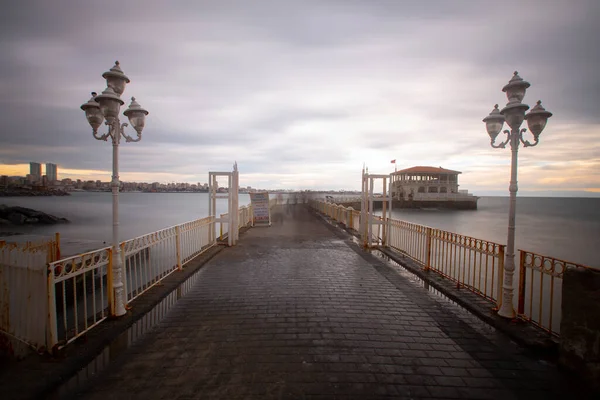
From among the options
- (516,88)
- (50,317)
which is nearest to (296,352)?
(50,317)

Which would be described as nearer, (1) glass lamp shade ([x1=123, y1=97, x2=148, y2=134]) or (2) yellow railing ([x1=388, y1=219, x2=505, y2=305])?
(1) glass lamp shade ([x1=123, y1=97, x2=148, y2=134])

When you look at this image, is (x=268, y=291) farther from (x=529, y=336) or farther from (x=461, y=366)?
(x=529, y=336)

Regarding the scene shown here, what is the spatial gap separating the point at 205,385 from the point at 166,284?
3.37 m

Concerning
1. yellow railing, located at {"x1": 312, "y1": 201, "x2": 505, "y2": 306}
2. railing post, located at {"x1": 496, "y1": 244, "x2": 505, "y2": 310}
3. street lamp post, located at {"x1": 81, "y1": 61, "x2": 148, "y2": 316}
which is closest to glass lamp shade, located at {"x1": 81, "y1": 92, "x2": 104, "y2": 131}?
street lamp post, located at {"x1": 81, "y1": 61, "x2": 148, "y2": 316}

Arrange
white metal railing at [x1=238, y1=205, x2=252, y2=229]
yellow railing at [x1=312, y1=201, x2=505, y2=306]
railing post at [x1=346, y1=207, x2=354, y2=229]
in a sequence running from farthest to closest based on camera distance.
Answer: white metal railing at [x1=238, y1=205, x2=252, y2=229] → railing post at [x1=346, y1=207, x2=354, y2=229] → yellow railing at [x1=312, y1=201, x2=505, y2=306]

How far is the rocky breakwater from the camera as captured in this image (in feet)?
103

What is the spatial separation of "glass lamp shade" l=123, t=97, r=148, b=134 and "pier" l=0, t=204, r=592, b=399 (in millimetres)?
3081

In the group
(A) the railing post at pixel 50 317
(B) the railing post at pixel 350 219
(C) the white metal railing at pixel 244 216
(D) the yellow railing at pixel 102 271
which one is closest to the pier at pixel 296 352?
(A) the railing post at pixel 50 317

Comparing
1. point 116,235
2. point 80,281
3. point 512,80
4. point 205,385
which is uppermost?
point 512,80

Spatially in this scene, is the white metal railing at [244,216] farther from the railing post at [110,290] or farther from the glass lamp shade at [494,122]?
the glass lamp shade at [494,122]

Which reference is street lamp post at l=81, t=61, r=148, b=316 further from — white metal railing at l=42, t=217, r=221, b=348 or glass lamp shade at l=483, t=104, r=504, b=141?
glass lamp shade at l=483, t=104, r=504, b=141

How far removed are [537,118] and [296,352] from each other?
490cm

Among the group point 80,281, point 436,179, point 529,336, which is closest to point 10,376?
point 529,336

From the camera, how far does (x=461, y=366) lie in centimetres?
317
